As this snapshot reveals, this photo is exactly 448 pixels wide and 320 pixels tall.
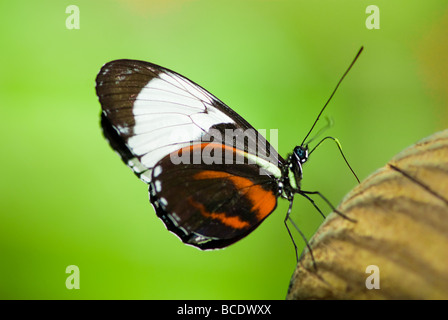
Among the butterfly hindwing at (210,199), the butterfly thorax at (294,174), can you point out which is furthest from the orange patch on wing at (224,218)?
the butterfly thorax at (294,174)

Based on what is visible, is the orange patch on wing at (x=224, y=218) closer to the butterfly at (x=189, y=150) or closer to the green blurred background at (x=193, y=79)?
the butterfly at (x=189, y=150)

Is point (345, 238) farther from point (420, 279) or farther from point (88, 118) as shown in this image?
point (88, 118)

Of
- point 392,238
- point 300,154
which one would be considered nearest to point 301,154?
point 300,154

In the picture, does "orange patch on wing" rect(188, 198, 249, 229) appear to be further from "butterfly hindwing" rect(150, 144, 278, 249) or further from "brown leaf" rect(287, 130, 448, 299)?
"brown leaf" rect(287, 130, 448, 299)

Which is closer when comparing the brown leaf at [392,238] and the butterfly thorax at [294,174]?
the brown leaf at [392,238]

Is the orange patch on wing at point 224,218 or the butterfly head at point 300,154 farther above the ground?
the butterfly head at point 300,154

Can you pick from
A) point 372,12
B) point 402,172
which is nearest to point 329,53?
point 372,12

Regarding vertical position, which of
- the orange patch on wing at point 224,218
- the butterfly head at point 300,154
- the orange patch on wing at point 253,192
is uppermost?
the butterfly head at point 300,154
